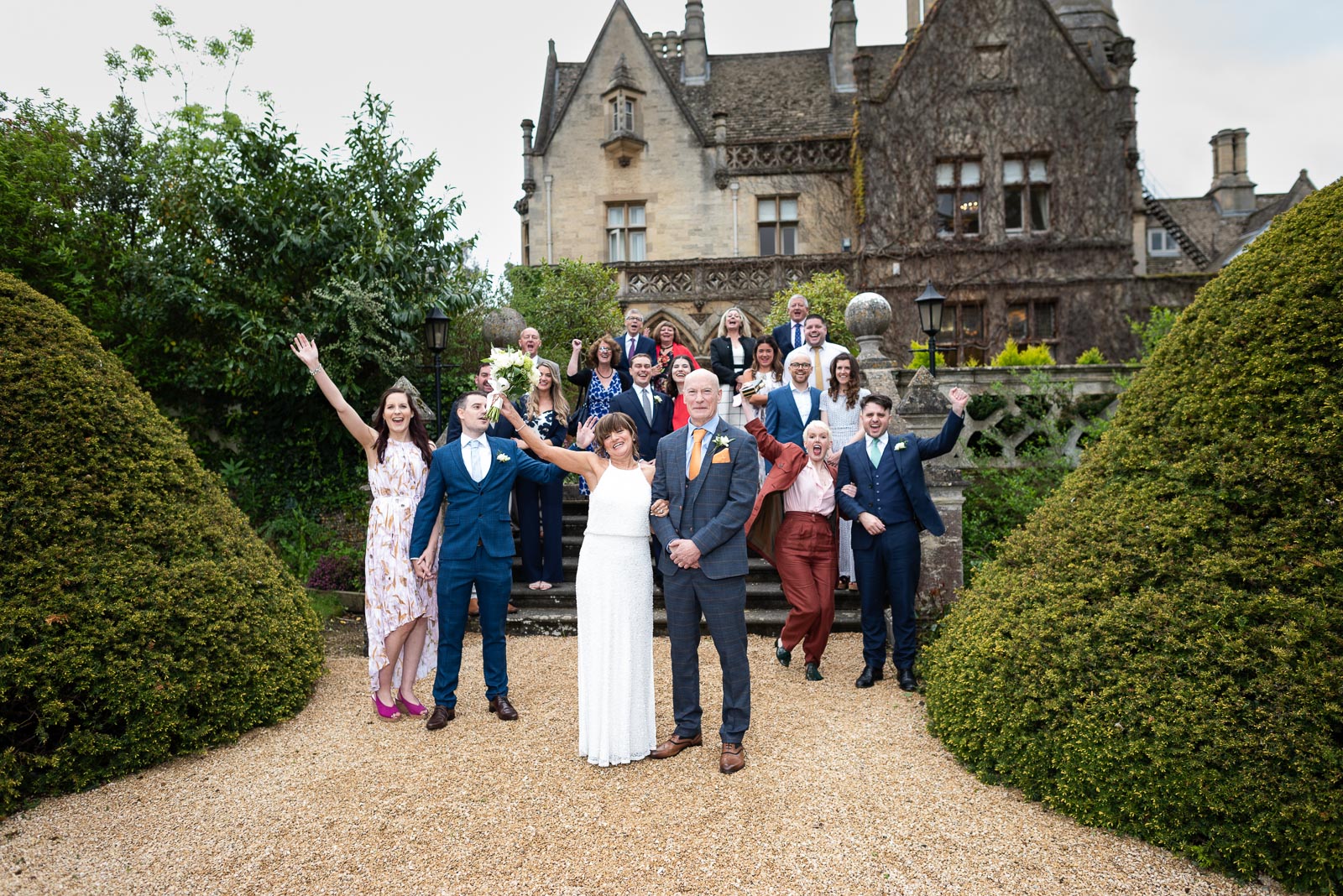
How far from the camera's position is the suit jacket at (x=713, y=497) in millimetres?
4352

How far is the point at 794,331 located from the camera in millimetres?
8281

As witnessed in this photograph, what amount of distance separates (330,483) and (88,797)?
22.3 feet

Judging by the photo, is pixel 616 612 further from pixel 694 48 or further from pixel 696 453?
Answer: pixel 694 48

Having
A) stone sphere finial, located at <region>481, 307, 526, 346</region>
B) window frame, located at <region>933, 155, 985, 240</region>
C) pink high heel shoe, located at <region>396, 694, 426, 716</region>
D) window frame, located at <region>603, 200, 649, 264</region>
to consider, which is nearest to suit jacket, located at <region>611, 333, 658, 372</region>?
stone sphere finial, located at <region>481, 307, 526, 346</region>

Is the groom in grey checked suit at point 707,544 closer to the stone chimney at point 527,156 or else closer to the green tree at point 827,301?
the green tree at point 827,301

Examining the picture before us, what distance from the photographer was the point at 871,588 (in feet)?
18.9

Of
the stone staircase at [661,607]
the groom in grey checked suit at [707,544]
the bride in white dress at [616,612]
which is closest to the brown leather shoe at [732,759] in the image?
the groom in grey checked suit at [707,544]

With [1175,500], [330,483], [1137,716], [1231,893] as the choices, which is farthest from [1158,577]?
[330,483]

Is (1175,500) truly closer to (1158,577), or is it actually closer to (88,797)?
(1158,577)

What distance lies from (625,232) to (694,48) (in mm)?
6395

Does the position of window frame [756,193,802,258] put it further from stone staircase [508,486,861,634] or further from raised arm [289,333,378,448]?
raised arm [289,333,378,448]

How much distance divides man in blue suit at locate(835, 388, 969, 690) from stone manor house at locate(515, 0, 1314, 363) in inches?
431

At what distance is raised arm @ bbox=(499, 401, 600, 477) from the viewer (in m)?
4.61

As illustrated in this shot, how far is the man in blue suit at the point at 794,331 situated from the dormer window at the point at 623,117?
14.5 meters
